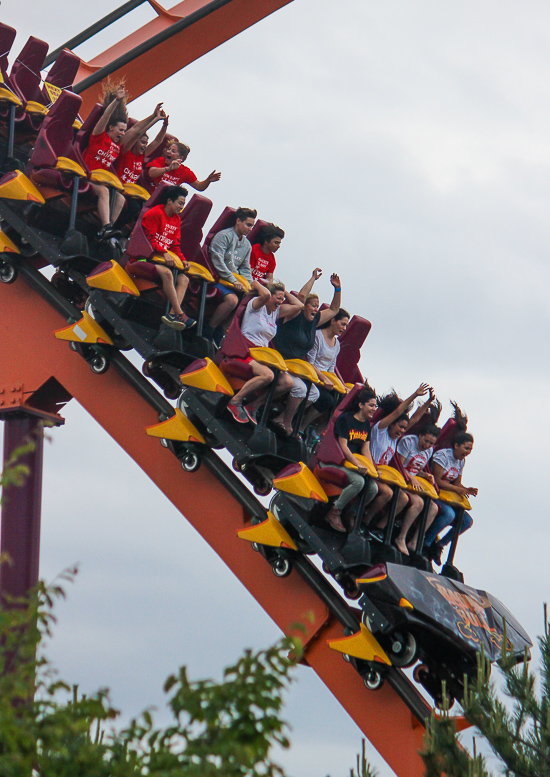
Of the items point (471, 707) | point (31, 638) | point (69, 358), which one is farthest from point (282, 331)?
point (31, 638)

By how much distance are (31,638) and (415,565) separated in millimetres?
4830

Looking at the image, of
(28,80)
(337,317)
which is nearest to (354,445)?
(337,317)

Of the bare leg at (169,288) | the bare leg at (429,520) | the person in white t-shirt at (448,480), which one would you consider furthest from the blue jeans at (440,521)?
the bare leg at (169,288)

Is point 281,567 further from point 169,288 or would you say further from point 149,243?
point 149,243

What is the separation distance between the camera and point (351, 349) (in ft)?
27.1

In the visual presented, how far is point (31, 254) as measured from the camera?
7.77m

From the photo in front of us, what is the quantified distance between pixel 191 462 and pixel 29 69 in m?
4.34

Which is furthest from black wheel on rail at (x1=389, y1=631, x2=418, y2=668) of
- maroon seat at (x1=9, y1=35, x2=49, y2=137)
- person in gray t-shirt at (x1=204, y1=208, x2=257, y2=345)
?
maroon seat at (x1=9, y1=35, x2=49, y2=137)

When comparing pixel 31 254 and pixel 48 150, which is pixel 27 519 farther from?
pixel 48 150

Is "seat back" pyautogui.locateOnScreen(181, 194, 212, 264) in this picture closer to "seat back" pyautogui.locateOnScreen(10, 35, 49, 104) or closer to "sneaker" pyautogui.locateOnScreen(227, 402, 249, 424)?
"sneaker" pyautogui.locateOnScreen(227, 402, 249, 424)

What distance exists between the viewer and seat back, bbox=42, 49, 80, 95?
10.5m

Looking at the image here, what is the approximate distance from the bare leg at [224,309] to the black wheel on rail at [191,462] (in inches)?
48.7

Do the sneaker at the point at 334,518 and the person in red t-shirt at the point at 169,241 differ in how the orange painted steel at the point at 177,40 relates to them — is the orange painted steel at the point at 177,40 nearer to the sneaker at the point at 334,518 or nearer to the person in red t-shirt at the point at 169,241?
the person in red t-shirt at the point at 169,241

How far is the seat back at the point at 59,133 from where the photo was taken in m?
7.82
